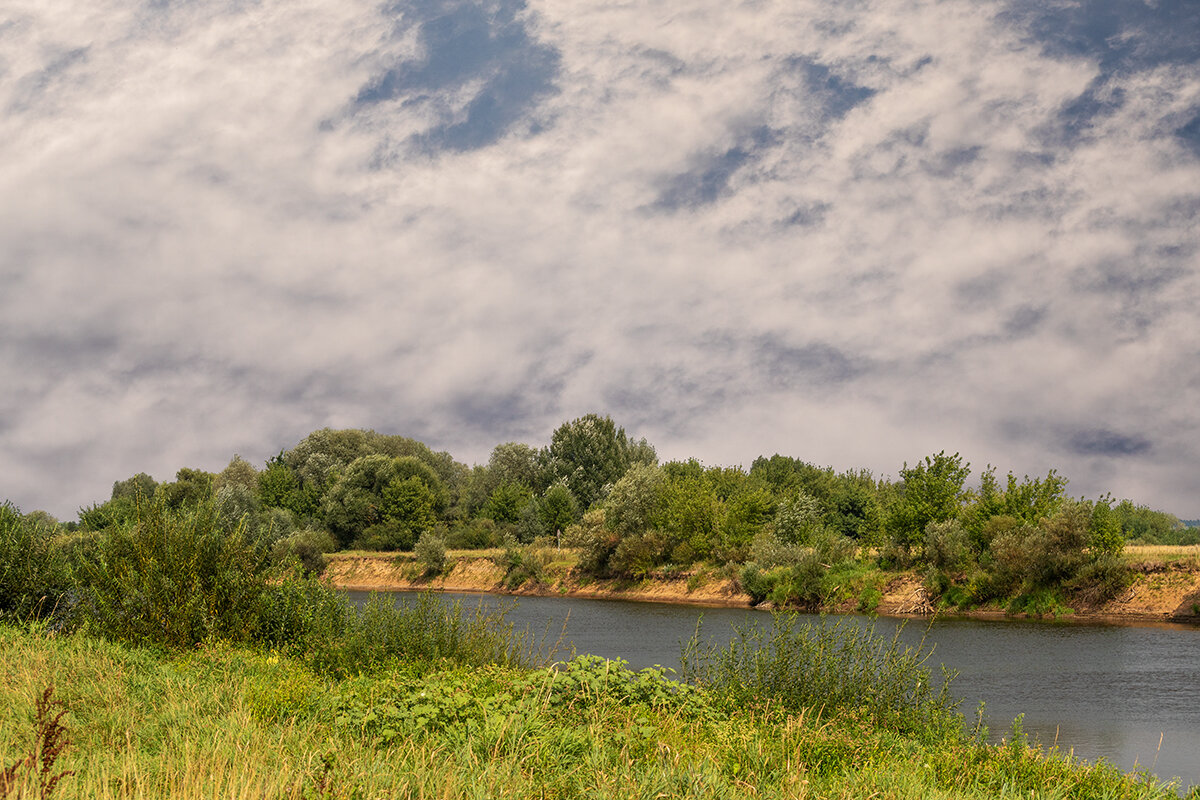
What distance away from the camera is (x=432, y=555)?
259ft

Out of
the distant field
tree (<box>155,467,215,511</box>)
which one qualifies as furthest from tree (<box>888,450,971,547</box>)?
tree (<box>155,467,215,511</box>)

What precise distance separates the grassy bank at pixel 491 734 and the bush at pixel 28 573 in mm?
6083

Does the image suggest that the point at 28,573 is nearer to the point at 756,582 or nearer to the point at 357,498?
the point at 756,582

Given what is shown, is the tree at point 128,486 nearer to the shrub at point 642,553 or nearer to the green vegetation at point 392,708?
the shrub at point 642,553

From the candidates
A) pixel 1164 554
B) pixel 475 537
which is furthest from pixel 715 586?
pixel 475 537

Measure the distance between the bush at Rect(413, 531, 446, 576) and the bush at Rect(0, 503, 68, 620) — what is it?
6046cm

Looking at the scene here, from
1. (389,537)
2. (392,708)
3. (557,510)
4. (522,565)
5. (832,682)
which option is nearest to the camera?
(392,708)

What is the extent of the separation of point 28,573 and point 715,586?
46.5 meters

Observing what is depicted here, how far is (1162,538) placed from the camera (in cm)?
11400

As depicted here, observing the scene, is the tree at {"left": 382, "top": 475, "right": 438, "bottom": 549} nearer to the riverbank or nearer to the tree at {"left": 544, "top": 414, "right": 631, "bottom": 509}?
the riverbank

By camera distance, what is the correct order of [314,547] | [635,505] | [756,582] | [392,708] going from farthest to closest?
[314,547]
[635,505]
[756,582]
[392,708]

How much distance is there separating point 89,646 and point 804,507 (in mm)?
53277

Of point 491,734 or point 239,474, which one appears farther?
point 239,474

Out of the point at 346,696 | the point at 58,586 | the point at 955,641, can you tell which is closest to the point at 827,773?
the point at 346,696
